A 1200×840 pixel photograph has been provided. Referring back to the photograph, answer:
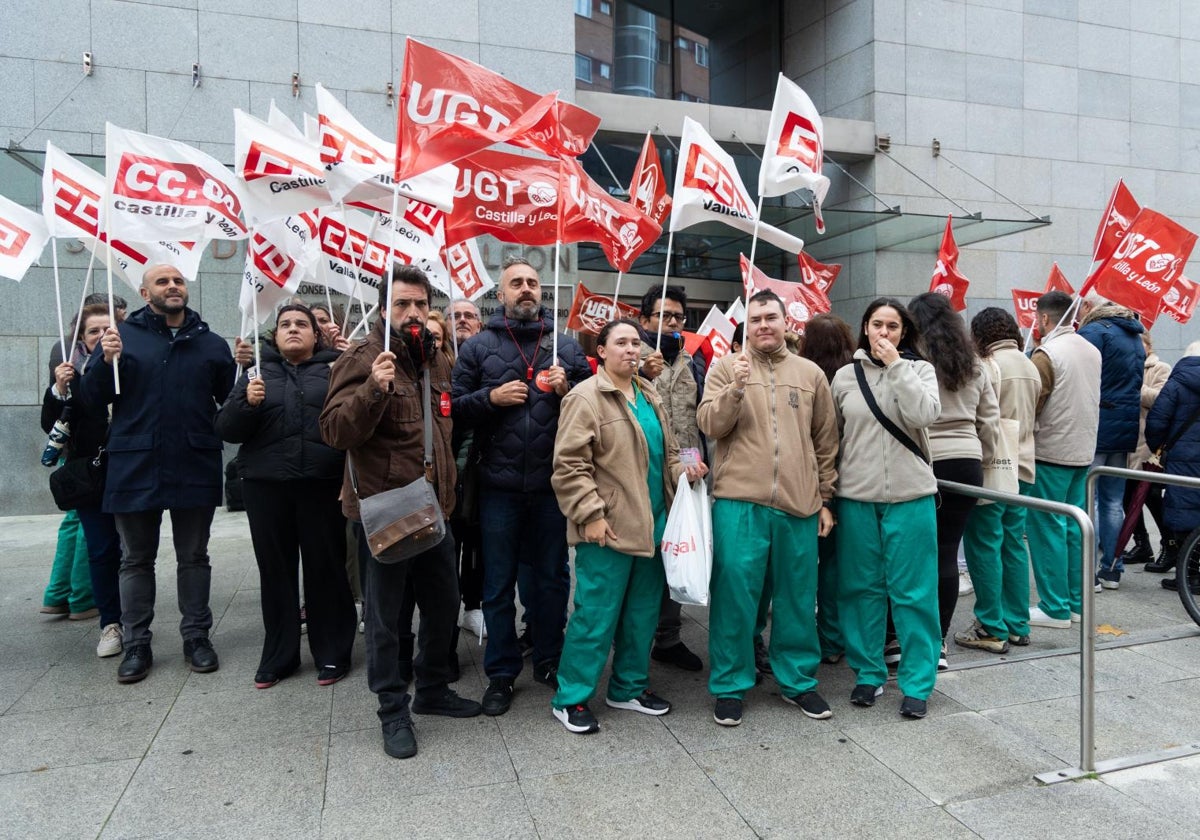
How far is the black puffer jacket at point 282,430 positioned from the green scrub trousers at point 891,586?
2762 millimetres

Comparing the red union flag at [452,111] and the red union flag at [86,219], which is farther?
the red union flag at [86,219]

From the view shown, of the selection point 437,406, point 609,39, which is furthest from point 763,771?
point 609,39

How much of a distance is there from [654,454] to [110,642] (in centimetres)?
355

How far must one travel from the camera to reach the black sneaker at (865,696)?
420 cm

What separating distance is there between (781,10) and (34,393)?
13249 millimetres


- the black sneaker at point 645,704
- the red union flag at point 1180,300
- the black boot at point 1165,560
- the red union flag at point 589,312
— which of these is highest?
the red union flag at point 1180,300

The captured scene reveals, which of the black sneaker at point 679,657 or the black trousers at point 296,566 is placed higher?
the black trousers at point 296,566

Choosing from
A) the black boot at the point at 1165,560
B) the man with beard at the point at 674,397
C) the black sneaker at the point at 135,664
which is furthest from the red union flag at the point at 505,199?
the black boot at the point at 1165,560

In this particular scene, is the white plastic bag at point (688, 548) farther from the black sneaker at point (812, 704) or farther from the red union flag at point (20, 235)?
the red union flag at point (20, 235)

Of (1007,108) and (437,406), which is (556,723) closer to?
(437,406)

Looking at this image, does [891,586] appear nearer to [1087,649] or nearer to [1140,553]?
[1087,649]

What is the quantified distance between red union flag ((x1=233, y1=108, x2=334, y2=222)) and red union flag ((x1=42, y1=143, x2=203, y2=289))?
85cm

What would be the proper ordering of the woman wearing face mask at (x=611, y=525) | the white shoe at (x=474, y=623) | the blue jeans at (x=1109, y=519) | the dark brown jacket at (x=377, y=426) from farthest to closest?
1. the blue jeans at (x=1109, y=519)
2. the white shoe at (x=474, y=623)
3. the woman wearing face mask at (x=611, y=525)
4. the dark brown jacket at (x=377, y=426)

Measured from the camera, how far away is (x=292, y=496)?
4.52m
